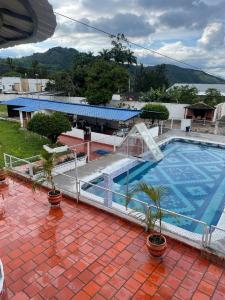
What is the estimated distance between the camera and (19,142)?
55.5 ft

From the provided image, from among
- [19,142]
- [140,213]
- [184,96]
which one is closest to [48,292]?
[140,213]

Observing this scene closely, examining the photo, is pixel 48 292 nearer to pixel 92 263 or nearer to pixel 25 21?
pixel 92 263

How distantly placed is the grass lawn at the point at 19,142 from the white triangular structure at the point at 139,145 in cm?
545

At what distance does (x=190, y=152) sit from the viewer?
677 inches

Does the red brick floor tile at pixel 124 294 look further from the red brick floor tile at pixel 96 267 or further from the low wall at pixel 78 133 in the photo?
the low wall at pixel 78 133

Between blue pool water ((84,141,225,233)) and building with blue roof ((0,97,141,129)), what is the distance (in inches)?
154

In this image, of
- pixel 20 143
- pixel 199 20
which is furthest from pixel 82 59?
pixel 199 20

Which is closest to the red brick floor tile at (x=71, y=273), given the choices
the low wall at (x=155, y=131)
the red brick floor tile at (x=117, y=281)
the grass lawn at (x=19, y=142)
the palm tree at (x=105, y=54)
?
the red brick floor tile at (x=117, y=281)

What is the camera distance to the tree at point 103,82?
2700 cm

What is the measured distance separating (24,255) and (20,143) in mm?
12021

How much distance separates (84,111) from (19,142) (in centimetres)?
525

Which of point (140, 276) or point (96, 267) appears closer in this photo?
point (140, 276)

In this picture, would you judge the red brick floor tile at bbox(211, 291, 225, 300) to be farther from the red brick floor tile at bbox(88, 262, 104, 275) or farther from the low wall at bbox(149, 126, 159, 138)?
the low wall at bbox(149, 126, 159, 138)

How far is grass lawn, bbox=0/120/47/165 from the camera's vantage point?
1459cm
